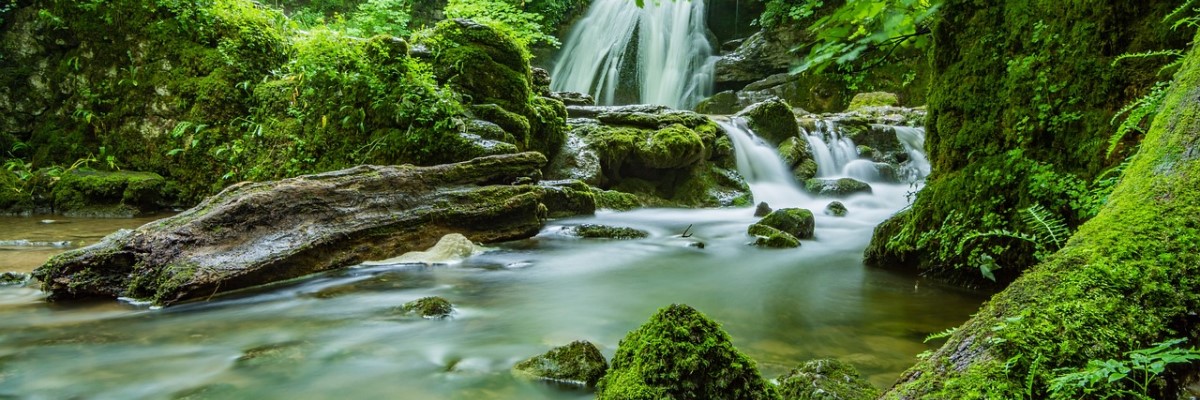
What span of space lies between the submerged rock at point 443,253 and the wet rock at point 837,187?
7906 mm

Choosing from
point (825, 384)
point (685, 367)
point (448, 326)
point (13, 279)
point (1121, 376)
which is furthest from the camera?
point (13, 279)

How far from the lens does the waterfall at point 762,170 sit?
39.0 ft

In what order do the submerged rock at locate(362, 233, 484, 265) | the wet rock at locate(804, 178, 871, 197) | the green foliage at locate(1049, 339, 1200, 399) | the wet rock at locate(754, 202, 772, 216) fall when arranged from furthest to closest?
the wet rock at locate(804, 178, 871, 197) → the wet rock at locate(754, 202, 772, 216) → the submerged rock at locate(362, 233, 484, 265) → the green foliage at locate(1049, 339, 1200, 399)

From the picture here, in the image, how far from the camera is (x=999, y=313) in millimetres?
1350

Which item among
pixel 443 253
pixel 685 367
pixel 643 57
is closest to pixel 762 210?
pixel 443 253

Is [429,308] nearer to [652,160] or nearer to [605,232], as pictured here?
[605,232]

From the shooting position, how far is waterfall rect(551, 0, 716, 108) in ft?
70.4

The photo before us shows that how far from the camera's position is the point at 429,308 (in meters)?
4.14

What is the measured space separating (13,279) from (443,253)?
10.9 feet

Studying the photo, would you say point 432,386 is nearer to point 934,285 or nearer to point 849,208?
point 934,285

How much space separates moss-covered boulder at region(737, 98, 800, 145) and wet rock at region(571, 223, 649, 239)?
23.1ft

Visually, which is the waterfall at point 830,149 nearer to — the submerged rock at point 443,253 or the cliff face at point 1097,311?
the submerged rock at point 443,253

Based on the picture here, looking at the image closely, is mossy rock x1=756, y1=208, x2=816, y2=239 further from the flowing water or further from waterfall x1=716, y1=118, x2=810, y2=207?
waterfall x1=716, y1=118, x2=810, y2=207

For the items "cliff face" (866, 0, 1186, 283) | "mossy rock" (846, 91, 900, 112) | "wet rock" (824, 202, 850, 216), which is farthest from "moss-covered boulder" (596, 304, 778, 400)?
"mossy rock" (846, 91, 900, 112)
